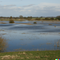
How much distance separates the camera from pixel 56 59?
794 cm

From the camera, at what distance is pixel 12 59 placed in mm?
7926

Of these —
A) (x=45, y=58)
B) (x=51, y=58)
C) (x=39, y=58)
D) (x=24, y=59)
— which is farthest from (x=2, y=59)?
(x=51, y=58)

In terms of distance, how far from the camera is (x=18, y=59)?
7.96m

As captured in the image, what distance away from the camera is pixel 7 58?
319 inches

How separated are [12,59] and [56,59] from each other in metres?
3.73

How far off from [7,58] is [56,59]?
4201 millimetres

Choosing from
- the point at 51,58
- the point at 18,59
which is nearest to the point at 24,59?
the point at 18,59

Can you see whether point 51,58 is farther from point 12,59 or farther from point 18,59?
point 12,59

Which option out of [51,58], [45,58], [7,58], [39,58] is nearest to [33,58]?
[39,58]

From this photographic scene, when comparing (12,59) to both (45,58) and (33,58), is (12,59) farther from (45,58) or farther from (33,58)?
(45,58)

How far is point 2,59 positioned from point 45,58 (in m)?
3.71

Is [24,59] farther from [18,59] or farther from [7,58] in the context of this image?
[7,58]

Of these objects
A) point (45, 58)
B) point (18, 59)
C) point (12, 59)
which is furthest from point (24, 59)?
point (45, 58)

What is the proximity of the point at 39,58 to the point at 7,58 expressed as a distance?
278cm
